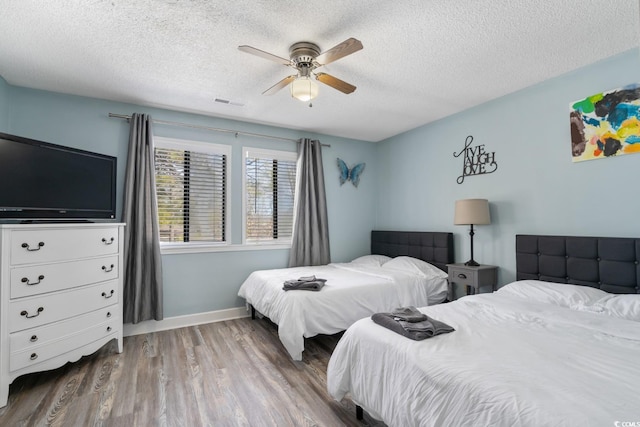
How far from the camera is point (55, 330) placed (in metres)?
2.34

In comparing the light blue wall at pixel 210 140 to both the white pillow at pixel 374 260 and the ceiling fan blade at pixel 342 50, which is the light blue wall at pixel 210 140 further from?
the ceiling fan blade at pixel 342 50

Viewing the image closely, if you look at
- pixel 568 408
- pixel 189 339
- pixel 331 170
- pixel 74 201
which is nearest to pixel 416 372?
pixel 568 408

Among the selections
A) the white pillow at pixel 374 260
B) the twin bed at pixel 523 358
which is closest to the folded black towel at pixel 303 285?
the twin bed at pixel 523 358

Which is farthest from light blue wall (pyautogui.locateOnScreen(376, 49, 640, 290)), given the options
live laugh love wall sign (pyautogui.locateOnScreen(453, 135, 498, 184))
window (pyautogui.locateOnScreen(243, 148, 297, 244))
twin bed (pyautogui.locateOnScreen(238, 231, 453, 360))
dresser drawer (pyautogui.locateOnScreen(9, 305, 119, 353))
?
dresser drawer (pyautogui.locateOnScreen(9, 305, 119, 353))

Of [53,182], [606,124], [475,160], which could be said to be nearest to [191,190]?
[53,182]

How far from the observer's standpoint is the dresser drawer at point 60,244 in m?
2.16

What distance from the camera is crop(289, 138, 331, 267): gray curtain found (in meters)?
4.31

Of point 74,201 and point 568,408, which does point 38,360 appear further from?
point 568,408

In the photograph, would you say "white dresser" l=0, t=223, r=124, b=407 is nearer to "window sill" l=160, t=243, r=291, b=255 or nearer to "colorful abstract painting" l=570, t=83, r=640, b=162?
"window sill" l=160, t=243, r=291, b=255

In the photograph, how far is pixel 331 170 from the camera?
4750 mm

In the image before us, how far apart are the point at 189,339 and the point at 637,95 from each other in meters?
4.60

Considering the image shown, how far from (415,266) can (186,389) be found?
2.75 m

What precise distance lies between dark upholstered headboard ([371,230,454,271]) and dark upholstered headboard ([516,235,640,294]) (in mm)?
857

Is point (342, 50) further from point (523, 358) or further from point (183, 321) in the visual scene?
point (183, 321)
